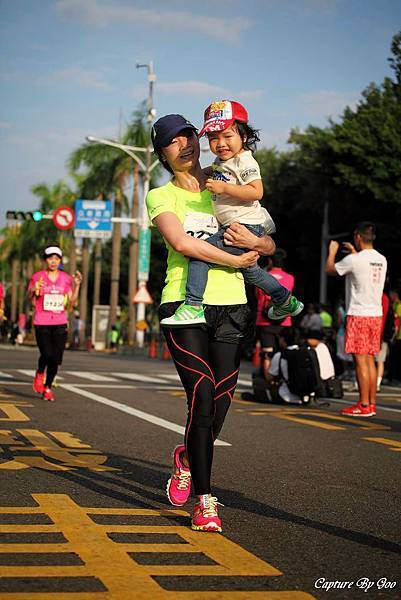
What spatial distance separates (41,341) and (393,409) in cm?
433

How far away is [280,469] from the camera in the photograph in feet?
25.5

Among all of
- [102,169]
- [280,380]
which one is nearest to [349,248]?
[280,380]

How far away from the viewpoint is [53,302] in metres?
13.6

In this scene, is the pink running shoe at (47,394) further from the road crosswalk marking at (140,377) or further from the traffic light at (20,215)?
the traffic light at (20,215)

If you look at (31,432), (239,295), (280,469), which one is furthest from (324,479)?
(31,432)

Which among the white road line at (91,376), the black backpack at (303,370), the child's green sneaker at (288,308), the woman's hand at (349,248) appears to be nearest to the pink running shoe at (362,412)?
the black backpack at (303,370)

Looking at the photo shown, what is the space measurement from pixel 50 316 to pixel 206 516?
853cm

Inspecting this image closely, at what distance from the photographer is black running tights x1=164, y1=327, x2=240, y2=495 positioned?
18.1ft

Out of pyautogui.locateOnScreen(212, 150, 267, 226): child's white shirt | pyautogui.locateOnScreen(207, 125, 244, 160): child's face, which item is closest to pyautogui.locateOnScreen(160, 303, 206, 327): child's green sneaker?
pyautogui.locateOnScreen(212, 150, 267, 226): child's white shirt

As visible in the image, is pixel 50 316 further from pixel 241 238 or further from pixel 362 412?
pixel 241 238

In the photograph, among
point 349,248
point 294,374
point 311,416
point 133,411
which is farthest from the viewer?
point 294,374

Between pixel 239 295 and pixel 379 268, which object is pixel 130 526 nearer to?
pixel 239 295

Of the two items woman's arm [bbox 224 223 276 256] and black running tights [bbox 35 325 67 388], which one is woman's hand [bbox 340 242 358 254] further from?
woman's arm [bbox 224 223 276 256]

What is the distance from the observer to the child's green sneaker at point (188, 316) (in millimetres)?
5551
